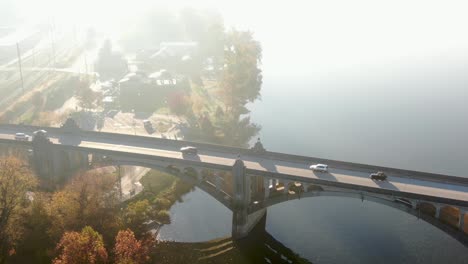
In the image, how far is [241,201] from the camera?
58250 millimetres

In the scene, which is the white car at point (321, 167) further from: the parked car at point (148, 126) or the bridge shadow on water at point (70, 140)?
the parked car at point (148, 126)

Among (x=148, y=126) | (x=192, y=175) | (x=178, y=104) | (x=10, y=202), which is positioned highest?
(x=178, y=104)

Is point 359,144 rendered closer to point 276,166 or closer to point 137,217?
point 276,166

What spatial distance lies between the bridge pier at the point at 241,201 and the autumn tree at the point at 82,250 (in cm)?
1750

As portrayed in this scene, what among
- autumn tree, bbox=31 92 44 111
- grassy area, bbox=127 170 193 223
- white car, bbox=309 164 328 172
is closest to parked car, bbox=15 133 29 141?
grassy area, bbox=127 170 193 223

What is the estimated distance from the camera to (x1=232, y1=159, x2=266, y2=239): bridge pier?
56.9 metres

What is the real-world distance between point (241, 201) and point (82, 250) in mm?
19956

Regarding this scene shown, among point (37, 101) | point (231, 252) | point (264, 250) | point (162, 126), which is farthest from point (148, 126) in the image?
point (264, 250)

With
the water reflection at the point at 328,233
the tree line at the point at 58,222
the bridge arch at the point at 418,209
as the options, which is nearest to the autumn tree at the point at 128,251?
the tree line at the point at 58,222

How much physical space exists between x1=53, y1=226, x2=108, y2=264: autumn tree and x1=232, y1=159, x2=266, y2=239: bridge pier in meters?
17.5

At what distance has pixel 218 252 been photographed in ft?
190

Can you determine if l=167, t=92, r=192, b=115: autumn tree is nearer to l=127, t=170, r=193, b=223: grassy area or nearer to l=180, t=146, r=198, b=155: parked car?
l=127, t=170, r=193, b=223: grassy area

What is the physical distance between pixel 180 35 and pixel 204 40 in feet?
112

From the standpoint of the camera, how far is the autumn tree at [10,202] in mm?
52438
